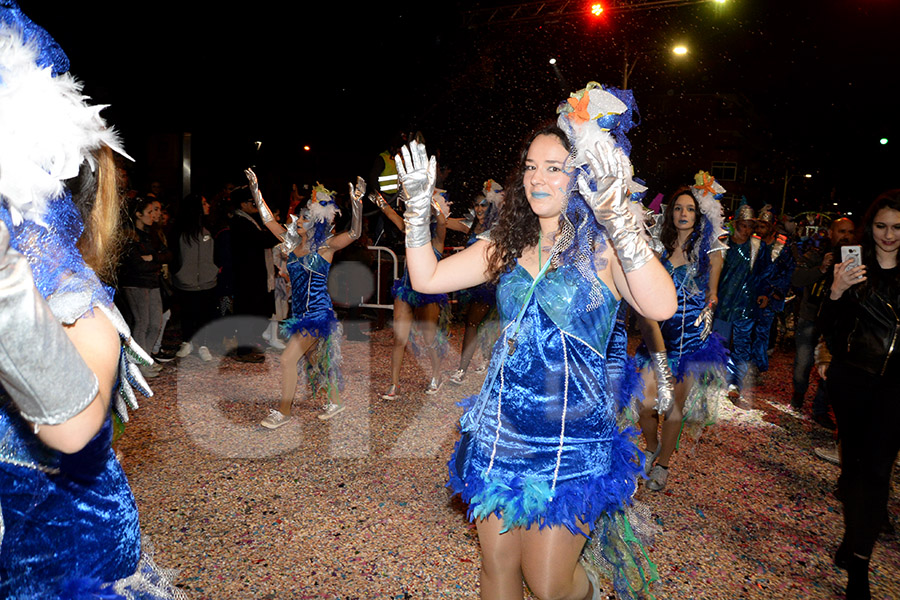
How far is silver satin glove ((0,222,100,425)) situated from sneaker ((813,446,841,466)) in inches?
217

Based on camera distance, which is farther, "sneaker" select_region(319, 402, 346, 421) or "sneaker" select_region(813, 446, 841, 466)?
"sneaker" select_region(319, 402, 346, 421)

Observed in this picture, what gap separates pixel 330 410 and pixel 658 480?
2.78 metres

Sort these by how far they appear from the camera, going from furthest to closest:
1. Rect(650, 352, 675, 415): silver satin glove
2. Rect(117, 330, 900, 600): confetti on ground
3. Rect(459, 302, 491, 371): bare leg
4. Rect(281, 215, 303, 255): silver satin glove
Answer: Rect(459, 302, 491, 371): bare leg < Rect(281, 215, 303, 255): silver satin glove < Rect(650, 352, 675, 415): silver satin glove < Rect(117, 330, 900, 600): confetti on ground

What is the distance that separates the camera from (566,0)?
10992 mm

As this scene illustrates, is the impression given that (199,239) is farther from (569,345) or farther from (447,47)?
(447,47)

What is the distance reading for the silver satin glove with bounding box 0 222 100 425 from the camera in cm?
83

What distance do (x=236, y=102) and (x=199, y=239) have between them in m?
4.94

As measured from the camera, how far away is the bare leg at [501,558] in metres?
1.98

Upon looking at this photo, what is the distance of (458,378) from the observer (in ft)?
22.0

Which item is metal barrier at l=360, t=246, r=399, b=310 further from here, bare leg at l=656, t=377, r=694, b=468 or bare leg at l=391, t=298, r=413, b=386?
bare leg at l=656, t=377, r=694, b=468

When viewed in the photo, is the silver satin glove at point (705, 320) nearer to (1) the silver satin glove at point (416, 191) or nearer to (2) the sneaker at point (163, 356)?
(1) the silver satin glove at point (416, 191)

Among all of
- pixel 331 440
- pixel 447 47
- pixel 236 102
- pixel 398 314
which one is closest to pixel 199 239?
pixel 398 314

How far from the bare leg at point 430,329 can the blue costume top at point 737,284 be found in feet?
10.8

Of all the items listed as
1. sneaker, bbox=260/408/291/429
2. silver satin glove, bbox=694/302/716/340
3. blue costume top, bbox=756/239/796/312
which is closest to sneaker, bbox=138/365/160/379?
sneaker, bbox=260/408/291/429
